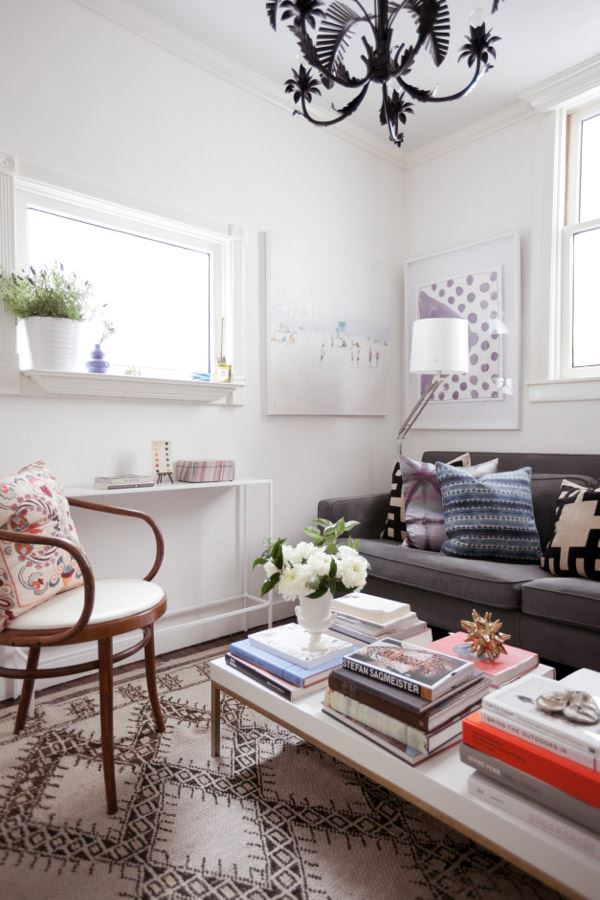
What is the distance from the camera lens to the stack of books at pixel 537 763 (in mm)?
980

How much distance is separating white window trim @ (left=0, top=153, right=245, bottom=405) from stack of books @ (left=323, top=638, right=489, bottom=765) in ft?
5.10

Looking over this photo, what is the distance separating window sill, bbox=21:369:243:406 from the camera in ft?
7.24

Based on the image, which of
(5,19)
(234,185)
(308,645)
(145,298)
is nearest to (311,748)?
(308,645)

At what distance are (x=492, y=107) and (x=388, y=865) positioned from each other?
141 inches

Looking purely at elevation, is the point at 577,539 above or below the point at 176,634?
above

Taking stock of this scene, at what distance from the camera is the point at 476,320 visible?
339 cm

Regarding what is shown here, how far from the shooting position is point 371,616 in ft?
5.77

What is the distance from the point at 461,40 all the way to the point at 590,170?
0.95 meters

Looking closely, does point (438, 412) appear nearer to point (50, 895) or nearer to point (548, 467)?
point (548, 467)

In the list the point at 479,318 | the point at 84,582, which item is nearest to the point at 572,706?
the point at 84,582

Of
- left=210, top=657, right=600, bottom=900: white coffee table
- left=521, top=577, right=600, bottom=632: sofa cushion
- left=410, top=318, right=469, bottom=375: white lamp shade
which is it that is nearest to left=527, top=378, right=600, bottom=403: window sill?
left=410, top=318, right=469, bottom=375: white lamp shade

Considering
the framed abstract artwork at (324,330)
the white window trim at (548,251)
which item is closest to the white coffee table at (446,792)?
the framed abstract artwork at (324,330)

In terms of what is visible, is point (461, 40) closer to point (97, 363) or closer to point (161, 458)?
point (97, 363)

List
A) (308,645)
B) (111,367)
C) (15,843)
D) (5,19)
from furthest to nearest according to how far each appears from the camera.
A: (111,367), (5,19), (308,645), (15,843)
